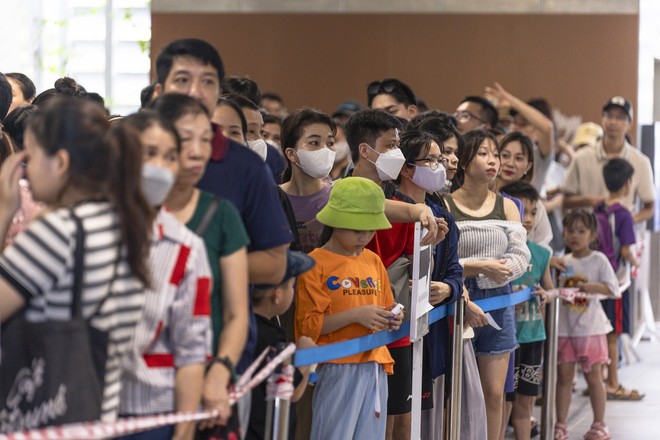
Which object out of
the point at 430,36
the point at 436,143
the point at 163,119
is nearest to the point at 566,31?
the point at 430,36

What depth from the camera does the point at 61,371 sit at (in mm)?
2932

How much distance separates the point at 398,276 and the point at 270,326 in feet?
4.45

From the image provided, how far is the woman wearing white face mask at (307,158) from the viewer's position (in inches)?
223

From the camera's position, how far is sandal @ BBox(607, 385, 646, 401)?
9328 mm

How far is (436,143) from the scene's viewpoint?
230 inches

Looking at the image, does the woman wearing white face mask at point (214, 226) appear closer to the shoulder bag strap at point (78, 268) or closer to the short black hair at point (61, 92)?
the shoulder bag strap at point (78, 268)

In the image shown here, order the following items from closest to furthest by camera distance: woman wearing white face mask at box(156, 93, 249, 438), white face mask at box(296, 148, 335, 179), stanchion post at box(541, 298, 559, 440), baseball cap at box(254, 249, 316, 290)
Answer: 1. woman wearing white face mask at box(156, 93, 249, 438)
2. baseball cap at box(254, 249, 316, 290)
3. white face mask at box(296, 148, 335, 179)
4. stanchion post at box(541, 298, 559, 440)

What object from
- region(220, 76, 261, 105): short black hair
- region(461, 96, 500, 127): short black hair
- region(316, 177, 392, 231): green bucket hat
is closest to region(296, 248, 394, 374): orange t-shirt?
region(316, 177, 392, 231): green bucket hat

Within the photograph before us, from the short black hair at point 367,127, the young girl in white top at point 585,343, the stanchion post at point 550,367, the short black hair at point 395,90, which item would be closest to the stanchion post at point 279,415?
the short black hair at point 367,127

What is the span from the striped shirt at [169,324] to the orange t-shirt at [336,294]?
1.71 meters

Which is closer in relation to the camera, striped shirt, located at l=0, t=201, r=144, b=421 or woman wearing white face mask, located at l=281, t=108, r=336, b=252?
striped shirt, located at l=0, t=201, r=144, b=421

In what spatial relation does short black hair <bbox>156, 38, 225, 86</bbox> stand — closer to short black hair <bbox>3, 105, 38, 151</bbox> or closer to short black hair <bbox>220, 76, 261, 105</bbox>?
short black hair <bbox>3, 105, 38, 151</bbox>

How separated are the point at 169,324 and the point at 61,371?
1.13 ft

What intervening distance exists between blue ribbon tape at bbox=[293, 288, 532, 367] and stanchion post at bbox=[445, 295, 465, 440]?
0.06 metres
